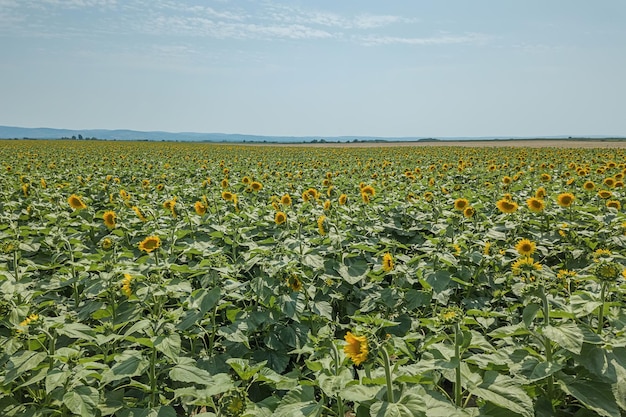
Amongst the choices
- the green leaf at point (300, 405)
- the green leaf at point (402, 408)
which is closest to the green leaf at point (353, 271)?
the green leaf at point (300, 405)

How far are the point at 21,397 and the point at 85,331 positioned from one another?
2.69ft

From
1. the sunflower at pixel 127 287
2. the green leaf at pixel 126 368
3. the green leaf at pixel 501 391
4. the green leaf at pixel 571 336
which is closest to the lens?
the green leaf at pixel 501 391

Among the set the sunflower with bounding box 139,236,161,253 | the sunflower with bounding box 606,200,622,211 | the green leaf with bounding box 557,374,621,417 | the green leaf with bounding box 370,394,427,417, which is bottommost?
the green leaf with bounding box 557,374,621,417

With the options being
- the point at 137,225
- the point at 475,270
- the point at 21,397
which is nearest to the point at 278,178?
the point at 137,225

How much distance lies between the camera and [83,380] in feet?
7.59

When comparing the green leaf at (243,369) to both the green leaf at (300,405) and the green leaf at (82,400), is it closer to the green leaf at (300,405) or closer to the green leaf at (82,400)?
the green leaf at (300,405)

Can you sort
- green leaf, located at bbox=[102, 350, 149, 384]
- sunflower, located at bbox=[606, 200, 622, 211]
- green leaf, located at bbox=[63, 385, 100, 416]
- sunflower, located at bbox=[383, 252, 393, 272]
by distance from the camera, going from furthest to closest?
sunflower, located at bbox=[606, 200, 622, 211] → sunflower, located at bbox=[383, 252, 393, 272] → green leaf, located at bbox=[102, 350, 149, 384] → green leaf, located at bbox=[63, 385, 100, 416]

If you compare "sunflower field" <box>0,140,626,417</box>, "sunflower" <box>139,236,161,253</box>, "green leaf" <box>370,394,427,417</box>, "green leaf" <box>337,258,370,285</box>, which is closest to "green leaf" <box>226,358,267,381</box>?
"sunflower field" <box>0,140,626,417</box>

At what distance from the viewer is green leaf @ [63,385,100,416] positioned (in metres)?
2.01

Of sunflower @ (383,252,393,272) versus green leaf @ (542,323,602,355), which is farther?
sunflower @ (383,252,393,272)

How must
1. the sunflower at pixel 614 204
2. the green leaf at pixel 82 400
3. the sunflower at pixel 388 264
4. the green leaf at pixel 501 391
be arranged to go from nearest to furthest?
1. the green leaf at pixel 501 391
2. the green leaf at pixel 82 400
3. the sunflower at pixel 388 264
4. the sunflower at pixel 614 204

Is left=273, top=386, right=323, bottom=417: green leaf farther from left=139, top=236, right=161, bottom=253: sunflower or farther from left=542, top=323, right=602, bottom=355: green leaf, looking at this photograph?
left=139, top=236, right=161, bottom=253: sunflower

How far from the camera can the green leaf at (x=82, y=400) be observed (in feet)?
6.61

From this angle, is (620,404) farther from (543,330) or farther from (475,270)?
(475,270)
